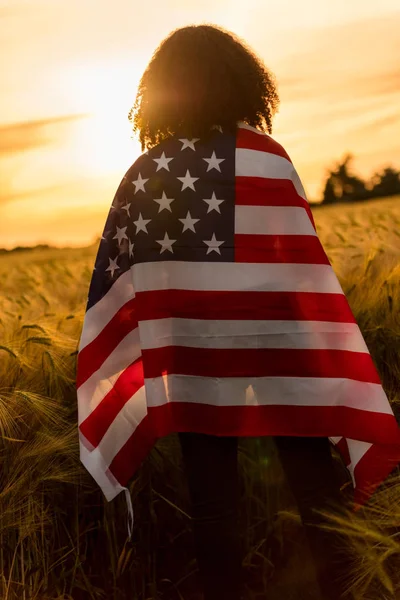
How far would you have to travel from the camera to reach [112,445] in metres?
2.59

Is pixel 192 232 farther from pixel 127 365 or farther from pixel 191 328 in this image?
pixel 127 365

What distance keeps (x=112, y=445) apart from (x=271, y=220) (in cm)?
94

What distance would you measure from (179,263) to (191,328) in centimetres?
20

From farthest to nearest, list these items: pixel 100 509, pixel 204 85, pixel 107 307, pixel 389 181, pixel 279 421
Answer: pixel 389 181 < pixel 100 509 < pixel 107 307 < pixel 279 421 < pixel 204 85

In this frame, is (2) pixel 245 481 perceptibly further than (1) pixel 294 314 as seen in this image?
Yes

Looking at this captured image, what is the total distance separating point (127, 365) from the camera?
257 cm

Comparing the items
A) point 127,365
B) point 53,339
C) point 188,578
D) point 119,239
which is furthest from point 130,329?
point 188,578

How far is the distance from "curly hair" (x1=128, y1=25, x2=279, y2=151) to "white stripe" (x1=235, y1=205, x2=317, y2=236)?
0.81 ft

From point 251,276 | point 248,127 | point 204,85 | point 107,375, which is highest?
point 204,85

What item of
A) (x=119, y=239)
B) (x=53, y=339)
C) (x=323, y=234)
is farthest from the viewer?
(x=323, y=234)

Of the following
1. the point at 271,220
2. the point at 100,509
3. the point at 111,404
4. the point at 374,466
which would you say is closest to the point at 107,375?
the point at 111,404

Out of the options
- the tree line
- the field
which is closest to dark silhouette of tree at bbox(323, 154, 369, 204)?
the tree line

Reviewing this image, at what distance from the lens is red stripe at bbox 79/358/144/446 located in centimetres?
257

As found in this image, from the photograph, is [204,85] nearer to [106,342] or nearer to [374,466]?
[106,342]
